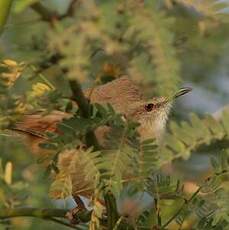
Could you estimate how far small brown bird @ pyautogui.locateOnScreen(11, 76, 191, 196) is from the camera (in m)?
2.22

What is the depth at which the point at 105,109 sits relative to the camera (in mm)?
2150

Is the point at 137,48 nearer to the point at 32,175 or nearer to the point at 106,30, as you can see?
the point at 106,30

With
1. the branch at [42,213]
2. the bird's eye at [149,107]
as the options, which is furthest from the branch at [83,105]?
the bird's eye at [149,107]

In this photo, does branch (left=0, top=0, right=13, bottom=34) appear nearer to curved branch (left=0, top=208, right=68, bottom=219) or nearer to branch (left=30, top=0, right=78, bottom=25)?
branch (left=30, top=0, right=78, bottom=25)

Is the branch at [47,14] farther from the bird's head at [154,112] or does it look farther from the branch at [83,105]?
the bird's head at [154,112]

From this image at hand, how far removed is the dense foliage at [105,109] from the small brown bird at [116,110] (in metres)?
0.02

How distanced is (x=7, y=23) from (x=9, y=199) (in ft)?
2.23

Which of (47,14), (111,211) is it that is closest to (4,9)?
(47,14)

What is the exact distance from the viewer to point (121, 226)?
7.91 feet

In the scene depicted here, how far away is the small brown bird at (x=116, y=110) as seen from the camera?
222 centimetres

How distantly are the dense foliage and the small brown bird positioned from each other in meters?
0.02

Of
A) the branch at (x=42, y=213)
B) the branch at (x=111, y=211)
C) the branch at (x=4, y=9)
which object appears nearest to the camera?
the branch at (x=4, y=9)

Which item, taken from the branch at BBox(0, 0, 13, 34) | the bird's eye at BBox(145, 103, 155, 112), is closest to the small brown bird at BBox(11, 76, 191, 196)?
the bird's eye at BBox(145, 103, 155, 112)

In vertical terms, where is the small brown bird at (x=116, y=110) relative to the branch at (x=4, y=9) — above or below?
below
